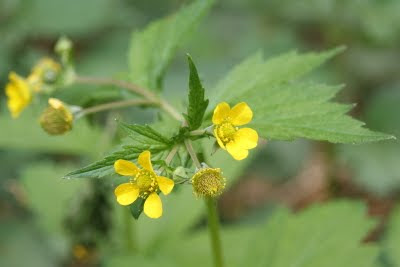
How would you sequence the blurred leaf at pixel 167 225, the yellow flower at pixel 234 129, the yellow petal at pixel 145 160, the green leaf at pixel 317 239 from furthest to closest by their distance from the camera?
the blurred leaf at pixel 167 225, the green leaf at pixel 317 239, the yellow flower at pixel 234 129, the yellow petal at pixel 145 160

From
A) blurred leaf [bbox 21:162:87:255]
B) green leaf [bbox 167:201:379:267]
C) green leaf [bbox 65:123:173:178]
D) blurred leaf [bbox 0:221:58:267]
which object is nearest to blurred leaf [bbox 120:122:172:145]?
green leaf [bbox 65:123:173:178]

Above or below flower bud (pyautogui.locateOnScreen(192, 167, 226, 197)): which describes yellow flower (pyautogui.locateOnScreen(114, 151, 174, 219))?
above

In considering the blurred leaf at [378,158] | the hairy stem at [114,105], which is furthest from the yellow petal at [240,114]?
the blurred leaf at [378,158]

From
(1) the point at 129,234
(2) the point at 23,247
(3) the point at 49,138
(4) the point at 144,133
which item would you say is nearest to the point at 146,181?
(4) the point at 144,133

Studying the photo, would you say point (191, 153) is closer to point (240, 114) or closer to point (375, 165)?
point (240, 114)

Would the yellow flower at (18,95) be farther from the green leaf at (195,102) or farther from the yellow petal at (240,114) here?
the yellow petal at (240,114)

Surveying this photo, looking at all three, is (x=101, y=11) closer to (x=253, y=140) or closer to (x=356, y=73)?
(x=356, y=73)

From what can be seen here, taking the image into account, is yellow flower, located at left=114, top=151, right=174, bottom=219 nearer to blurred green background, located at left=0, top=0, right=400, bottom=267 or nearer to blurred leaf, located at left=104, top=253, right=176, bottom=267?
blurred leaf, located at left=104, top=253, right=176, bottom=267
